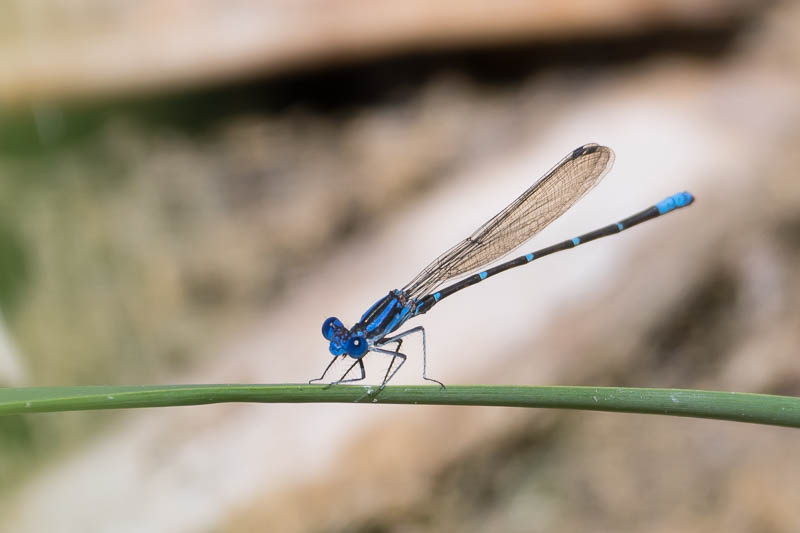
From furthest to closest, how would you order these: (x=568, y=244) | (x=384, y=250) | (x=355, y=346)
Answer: (x=384, y=250), (x=568, y=244), (x=355, y=346)

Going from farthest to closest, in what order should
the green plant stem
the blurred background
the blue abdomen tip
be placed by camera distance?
the blurred background → the blue abdomen tip → the green plant stem

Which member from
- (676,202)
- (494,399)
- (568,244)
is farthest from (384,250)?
(494,399)

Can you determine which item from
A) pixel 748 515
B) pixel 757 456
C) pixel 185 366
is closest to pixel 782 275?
pixel 757 456

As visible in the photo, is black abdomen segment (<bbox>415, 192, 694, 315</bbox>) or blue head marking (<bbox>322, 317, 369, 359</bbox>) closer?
blue head marking (<bbox>322, 317, 369, 359</bbox>)

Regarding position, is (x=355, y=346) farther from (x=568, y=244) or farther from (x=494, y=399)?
(x=494, y=399)

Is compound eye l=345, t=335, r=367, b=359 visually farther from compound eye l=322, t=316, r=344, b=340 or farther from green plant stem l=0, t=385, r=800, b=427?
green plant stem l=0, t=385, r=800, b=427

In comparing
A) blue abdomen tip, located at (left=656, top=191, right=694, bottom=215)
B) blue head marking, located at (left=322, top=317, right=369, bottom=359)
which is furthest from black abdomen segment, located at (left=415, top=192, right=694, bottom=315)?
Result: blue head marking, located at (left=322, top=317, right=369, bottom=359)

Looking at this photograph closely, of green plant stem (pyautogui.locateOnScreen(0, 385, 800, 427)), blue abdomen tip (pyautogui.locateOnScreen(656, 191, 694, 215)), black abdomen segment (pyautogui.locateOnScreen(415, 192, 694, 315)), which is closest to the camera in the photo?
green plant stem (pyautogui.locateOnScreen(0, 385, 800, 427))
